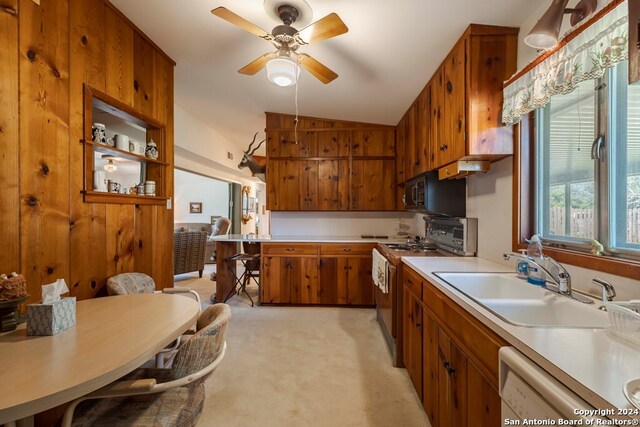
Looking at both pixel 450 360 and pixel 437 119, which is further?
pixel 437 119

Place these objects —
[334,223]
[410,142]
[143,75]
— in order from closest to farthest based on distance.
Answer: [143,75], [410,142], [334,223]

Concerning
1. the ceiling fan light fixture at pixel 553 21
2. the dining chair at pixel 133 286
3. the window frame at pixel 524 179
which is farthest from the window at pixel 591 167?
the dining chair at pixel 133 286

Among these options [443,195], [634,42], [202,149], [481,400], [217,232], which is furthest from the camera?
[217,232]

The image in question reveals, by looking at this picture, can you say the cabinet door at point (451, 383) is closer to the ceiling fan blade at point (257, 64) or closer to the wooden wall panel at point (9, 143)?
the ceiling fan blade at point (257, 64)

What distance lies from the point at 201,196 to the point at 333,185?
19.0ft

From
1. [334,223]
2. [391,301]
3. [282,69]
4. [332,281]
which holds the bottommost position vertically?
[332,281]

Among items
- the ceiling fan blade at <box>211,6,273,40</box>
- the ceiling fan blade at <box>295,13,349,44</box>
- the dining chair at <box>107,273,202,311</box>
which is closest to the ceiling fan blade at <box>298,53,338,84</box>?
the ceiling fan blade at <box>295,13,349,44</box>

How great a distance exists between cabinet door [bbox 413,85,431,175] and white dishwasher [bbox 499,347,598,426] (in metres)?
1.99

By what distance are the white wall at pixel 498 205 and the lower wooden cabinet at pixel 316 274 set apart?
1473mm

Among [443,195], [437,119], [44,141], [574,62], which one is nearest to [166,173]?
[44,141]

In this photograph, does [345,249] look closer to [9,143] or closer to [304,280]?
[304,280]

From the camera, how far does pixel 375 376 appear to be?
2053mm

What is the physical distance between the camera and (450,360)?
124 cm

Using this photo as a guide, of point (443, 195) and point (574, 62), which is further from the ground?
point (574, 62)
